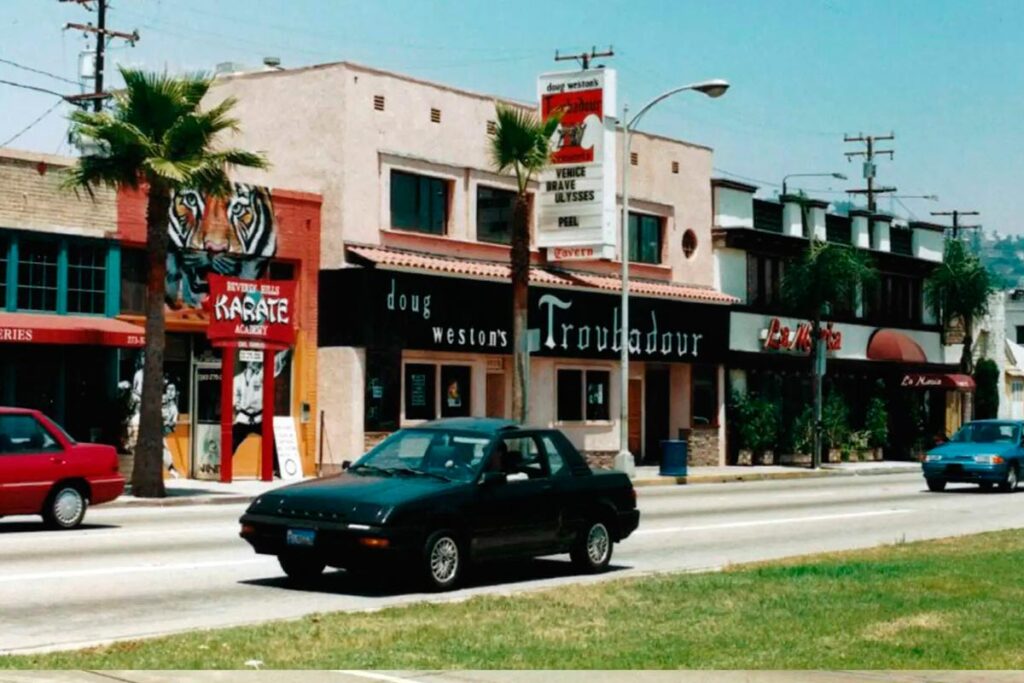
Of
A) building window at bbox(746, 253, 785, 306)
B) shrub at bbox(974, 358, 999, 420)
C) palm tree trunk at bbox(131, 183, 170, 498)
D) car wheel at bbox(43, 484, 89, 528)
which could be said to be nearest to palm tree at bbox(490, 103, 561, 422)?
palm tree trunk at bbox(131, 183, 170, 498)

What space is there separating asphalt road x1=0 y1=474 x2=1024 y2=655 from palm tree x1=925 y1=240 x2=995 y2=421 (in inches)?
1154

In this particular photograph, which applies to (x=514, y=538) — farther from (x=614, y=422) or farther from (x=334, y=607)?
(x=614, y=422)

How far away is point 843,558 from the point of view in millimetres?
19016

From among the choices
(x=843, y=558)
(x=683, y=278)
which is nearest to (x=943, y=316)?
(x=683, y=278)

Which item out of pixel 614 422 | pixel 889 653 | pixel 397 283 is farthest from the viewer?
pixel 614 422

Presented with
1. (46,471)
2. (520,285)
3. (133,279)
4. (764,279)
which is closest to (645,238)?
(764,279)

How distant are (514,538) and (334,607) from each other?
8.75ft

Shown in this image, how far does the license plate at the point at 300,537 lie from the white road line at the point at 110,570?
230cm

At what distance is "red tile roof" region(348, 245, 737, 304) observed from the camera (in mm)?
39438

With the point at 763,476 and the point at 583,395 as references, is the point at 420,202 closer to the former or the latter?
the point at 583,395

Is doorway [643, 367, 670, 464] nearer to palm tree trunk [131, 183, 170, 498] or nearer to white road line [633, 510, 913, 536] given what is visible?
white road line [633, 510, 913, 536]

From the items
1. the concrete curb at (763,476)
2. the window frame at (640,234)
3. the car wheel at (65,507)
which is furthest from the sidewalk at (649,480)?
the window frame at (640,234)

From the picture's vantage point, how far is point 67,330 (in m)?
31.4

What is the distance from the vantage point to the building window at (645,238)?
161 ft
